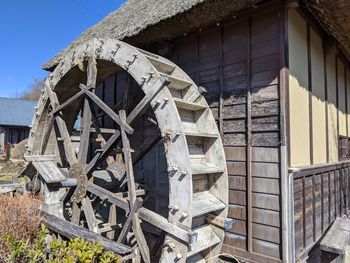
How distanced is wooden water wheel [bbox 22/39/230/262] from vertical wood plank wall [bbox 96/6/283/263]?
37cm

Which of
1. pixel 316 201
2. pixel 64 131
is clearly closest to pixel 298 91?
pixel 316 201

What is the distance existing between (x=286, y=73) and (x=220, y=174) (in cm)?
138

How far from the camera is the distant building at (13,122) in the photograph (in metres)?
22.0

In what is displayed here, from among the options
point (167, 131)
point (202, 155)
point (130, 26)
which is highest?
point (130, 26)

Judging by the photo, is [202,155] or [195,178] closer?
[195,178]

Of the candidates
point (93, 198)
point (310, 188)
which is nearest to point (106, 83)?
point (93, 198)

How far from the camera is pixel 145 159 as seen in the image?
4.53 meters

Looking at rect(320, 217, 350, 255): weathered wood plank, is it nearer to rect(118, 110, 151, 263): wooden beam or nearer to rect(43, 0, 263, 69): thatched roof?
rect(118, 110, 151, 263): wooden beam

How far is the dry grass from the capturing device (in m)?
2.35

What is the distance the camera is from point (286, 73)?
312 centimetres

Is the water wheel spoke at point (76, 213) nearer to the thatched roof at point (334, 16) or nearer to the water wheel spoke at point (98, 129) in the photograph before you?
the water wheel spoke at point (98, 129)

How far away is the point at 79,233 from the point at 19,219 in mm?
568

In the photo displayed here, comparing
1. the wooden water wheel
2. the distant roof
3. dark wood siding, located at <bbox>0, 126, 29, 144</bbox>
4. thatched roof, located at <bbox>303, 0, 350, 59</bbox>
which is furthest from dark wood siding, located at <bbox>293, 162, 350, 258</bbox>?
dark wood siding, located at <bbox>0, 126, 29, 144</bbox>

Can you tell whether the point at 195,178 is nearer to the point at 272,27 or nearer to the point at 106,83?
the point at 272,27
